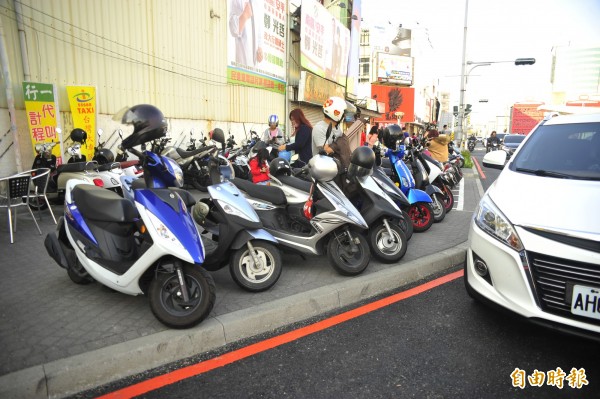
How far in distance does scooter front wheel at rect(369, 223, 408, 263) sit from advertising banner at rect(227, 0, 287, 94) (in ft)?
33.5

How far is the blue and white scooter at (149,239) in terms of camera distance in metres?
2.83

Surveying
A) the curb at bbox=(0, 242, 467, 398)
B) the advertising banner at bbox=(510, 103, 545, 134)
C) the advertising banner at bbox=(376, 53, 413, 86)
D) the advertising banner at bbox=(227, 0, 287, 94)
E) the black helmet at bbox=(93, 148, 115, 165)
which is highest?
the advertising banner at bbox=(376, 53, 413, 86)

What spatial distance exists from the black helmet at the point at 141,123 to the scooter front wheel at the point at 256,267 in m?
1.33

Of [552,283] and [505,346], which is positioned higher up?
[552,283]

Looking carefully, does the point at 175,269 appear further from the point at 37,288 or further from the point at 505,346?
the point at 505,346

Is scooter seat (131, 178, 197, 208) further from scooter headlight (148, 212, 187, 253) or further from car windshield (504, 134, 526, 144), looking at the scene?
car windshield (504, 134, 526, 144)

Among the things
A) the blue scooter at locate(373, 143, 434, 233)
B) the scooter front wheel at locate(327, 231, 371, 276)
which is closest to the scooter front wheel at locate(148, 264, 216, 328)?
the scooter front wheel at locate(327, 231, 371, 276)

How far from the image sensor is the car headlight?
2.64m

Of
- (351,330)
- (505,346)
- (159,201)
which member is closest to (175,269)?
(159,201)

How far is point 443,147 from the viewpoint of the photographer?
8562 millimetres

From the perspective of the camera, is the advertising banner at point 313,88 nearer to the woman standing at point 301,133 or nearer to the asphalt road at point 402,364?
the woman standing at point 301,133

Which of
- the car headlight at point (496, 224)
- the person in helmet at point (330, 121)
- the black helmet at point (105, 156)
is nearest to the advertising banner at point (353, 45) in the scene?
the black helmet at point (105, 156)

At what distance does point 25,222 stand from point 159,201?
460cm

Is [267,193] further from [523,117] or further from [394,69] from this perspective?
[394,69]
